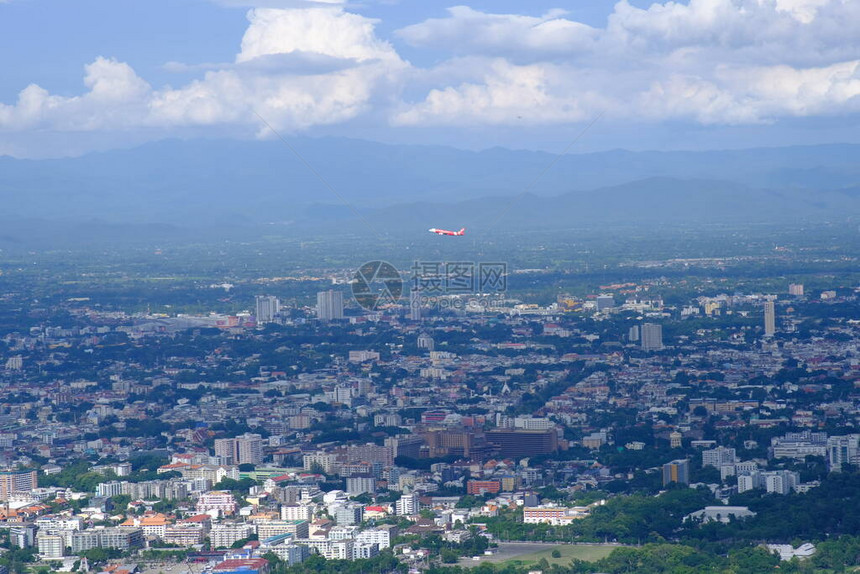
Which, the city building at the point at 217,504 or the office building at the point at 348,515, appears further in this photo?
the city building at the point at 217,504

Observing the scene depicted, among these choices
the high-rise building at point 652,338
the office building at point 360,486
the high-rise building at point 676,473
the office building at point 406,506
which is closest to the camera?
the office building at point 406,506

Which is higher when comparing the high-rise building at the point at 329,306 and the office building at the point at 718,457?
the high-rise building at the point at 329,306

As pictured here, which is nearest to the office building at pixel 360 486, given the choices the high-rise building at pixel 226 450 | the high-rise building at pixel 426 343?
the high-rise building at pixel 226 450

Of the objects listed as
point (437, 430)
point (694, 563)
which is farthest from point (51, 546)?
point (437, 430)

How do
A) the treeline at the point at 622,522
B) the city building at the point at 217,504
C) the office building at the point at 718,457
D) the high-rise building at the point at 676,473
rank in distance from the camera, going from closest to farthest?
1. the treeline at the point at 622,522
2. the city building at the point at 217,504
3. the high-rise building at the point at 676,473
4. the office building at the point at 718,457

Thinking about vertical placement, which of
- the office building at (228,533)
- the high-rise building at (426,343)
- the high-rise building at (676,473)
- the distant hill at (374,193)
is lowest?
the office building at (228,533)

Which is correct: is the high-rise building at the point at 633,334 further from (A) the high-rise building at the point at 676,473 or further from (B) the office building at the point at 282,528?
(B) the office building at the point at 282,528

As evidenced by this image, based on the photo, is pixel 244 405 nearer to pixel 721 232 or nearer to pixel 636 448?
pixel 636 448

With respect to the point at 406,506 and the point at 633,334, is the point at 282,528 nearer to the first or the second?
the point at 406,506
